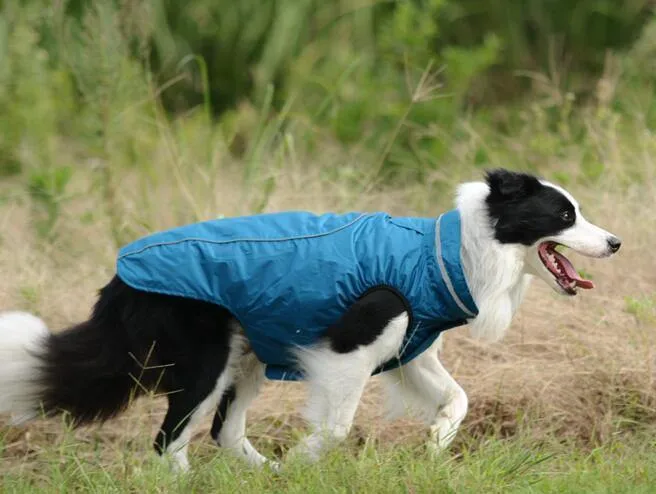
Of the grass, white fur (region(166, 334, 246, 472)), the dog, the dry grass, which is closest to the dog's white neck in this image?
the dog

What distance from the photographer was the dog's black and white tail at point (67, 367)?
4.87 metres

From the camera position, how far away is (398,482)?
4.20 metres

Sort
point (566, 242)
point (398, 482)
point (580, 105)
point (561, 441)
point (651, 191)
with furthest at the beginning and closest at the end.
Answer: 1. point (580, 105)
2. point (651, 191)
3. point (561, 441)
4. point (566, 242)
5. point (398, 482)

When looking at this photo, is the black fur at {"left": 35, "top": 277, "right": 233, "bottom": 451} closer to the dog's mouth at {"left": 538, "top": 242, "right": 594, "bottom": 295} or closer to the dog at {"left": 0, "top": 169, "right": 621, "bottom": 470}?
the dog at {"left": 0, "top": 169, "right": 621, "bottom": 470}

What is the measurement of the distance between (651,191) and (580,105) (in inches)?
137

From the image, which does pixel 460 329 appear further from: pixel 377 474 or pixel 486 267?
pixel 377 474

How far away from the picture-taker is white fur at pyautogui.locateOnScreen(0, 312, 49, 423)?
487cm

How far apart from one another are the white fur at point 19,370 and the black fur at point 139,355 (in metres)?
0.05

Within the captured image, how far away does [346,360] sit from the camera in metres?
4.79

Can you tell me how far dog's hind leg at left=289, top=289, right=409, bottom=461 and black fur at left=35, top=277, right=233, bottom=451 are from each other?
0.39 meters

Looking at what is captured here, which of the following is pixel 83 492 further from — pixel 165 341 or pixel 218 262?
pixel 218 262

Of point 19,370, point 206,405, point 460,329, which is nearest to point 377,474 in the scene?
point 206,405

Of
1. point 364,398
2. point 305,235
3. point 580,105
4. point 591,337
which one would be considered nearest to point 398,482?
point 305,235

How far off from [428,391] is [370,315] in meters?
0.65
